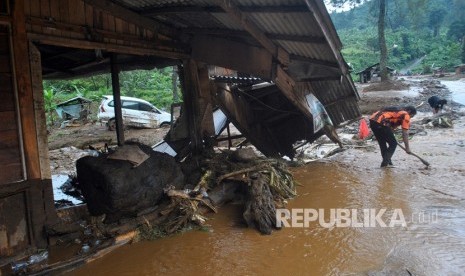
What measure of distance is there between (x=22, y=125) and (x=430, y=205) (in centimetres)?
560

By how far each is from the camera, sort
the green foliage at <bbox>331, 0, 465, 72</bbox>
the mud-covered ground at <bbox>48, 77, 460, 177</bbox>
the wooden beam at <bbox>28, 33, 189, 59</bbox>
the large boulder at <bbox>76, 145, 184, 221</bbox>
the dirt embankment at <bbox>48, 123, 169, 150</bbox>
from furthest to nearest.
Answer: the green foliage at <bbox>331, 0, 465, 72</bbox> → the dirt embankment at <bbox>48, 123, 169, 150</bbox> → the mud-covered ground at <bbox>48, 77, 460, 177</bbox> → the large boulder at <bbox>76, 145, 184, 221</bbox> → the wooden beam at <bbox>28, 33, 189, 59</bbox>

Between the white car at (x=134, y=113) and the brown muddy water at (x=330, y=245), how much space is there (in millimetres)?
13459

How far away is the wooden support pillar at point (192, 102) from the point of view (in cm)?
648

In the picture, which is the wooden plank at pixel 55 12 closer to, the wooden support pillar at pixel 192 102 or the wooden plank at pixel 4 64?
the wooden plank at pixel 4 64

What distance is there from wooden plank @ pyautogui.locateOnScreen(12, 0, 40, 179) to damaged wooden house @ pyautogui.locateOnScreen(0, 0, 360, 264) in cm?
1

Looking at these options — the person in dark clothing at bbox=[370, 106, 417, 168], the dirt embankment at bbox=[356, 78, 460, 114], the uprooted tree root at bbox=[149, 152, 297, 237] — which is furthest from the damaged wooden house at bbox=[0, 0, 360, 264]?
the dirt embankment at bbox=[356, 78, 460, 114]

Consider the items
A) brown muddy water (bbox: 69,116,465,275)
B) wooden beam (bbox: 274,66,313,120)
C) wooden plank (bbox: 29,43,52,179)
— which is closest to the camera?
brown muddy water (bbox: 69,116,465,275)

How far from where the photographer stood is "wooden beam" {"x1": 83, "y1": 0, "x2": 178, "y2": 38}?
4.80 m

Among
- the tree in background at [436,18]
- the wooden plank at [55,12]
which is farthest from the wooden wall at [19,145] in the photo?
the tree in background at [436,18]

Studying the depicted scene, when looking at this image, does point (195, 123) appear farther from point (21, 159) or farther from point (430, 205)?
point (430, 205)

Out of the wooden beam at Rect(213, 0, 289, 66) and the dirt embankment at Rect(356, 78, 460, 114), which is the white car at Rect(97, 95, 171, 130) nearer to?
the dirt embankment at Rect(356, 78, 460, 114)

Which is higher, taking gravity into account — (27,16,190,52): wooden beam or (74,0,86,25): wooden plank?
(74,0,86,25): wooden plank

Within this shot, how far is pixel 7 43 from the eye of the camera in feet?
11.9

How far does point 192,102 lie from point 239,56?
1.36 metres
